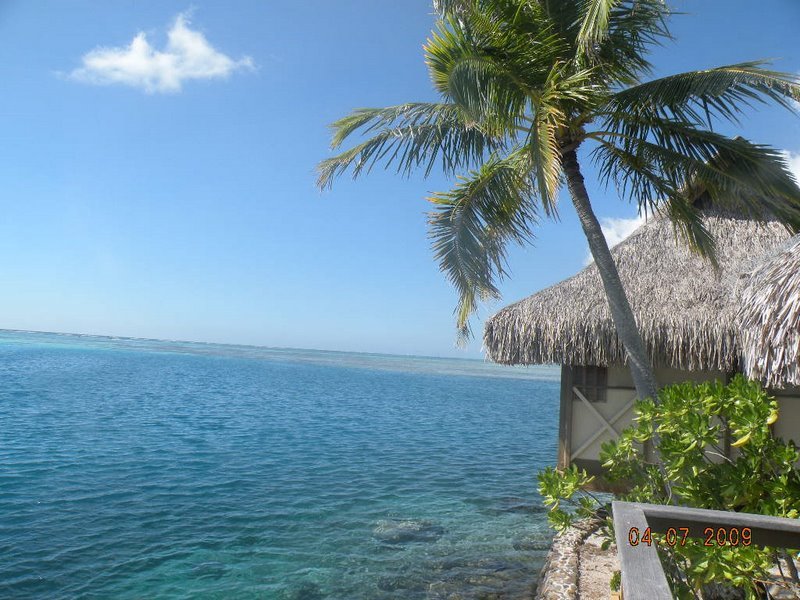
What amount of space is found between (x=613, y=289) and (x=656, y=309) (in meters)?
1.82

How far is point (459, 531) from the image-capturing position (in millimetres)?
7730

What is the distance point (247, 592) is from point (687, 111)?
6.28m

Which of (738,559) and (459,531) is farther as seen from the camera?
(459,531)

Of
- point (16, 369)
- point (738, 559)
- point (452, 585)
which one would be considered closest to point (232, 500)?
point (452, 585)

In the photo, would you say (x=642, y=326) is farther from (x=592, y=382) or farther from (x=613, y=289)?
(x=613, y=289)

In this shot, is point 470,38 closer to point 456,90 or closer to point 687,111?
point 456,90

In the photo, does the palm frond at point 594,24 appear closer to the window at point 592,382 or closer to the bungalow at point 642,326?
the bungalow at point 642,326

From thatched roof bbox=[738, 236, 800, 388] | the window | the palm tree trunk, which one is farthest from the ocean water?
thatched roof bbox=[738, 236, 800, 388]

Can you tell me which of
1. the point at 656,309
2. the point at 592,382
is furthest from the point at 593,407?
the point at 656,309

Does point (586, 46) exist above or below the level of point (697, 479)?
above

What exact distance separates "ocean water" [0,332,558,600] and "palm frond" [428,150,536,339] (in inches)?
132

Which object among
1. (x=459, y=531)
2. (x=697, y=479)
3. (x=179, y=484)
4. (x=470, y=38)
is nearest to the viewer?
(x=697, y=479)

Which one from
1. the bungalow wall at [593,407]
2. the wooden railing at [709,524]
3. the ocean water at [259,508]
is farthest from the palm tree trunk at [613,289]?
the wooden railing at [709,524]

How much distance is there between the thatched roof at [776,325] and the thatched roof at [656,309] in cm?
185
